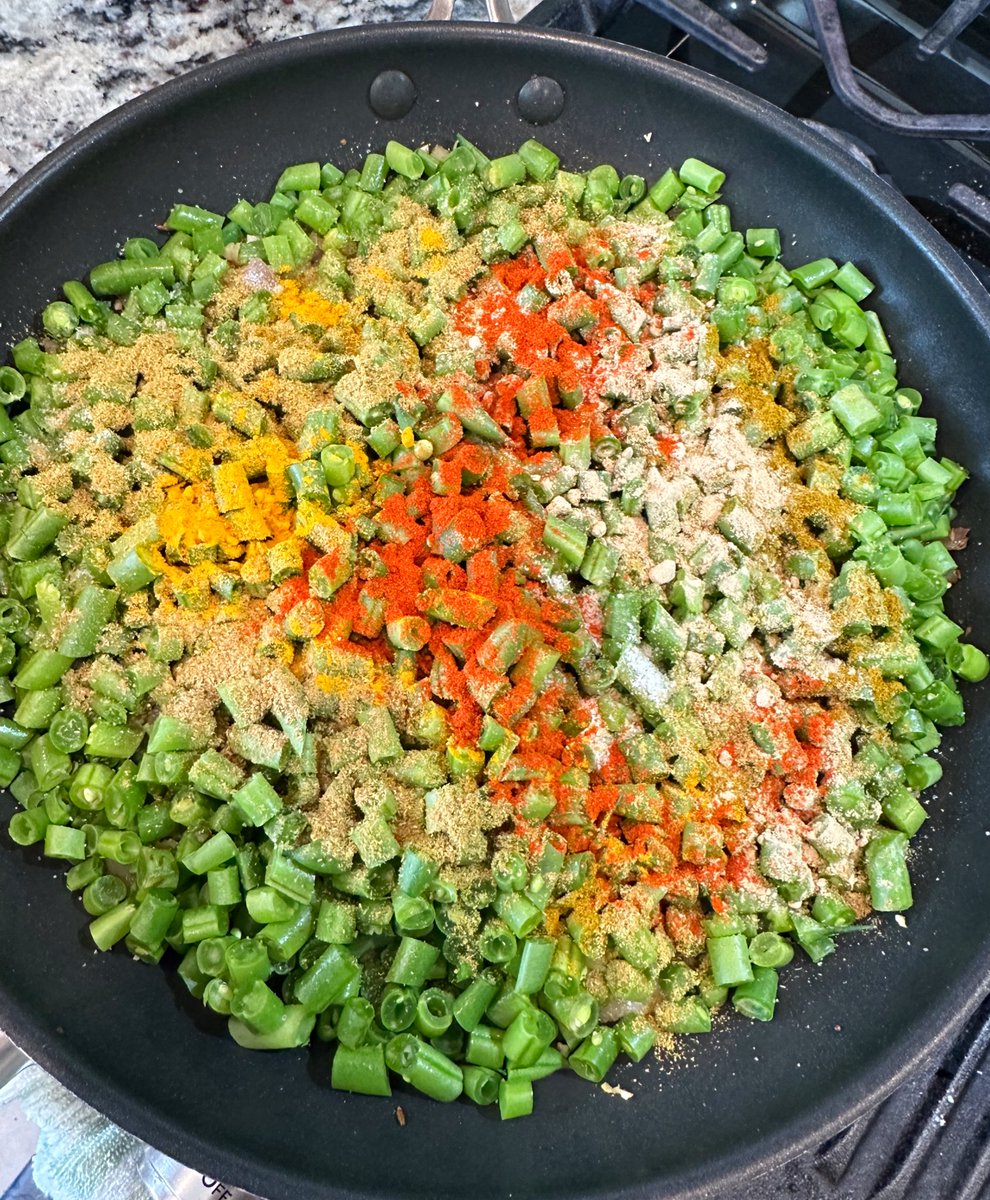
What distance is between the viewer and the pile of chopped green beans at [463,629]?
4.81 ft

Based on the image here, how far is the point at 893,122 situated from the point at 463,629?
4.47 ft

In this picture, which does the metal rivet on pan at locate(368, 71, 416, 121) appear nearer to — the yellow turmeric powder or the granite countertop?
the yellow turmeric powder

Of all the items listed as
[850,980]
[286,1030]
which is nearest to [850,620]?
[850,980]

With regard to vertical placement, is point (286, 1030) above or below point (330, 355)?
below

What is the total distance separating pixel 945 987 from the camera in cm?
155

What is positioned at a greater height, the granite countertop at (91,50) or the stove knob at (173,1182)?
the granite countertop at (91,50)

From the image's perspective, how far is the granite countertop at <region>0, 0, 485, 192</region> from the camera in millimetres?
2266

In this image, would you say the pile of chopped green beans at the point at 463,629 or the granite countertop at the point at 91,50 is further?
the granite countertop at the point at 91,50

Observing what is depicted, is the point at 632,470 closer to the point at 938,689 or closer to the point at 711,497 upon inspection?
the point at 711,497

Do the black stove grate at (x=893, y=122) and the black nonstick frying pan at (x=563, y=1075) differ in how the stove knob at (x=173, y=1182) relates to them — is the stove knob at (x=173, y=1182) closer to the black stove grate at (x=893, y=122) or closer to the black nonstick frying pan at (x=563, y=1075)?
the black nonstick frying pan at (x=563, y=1075)

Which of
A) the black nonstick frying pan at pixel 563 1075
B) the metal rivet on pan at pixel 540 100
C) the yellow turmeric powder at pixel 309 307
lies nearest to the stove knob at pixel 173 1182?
the black nonstick frying pan at pixel 563 1075

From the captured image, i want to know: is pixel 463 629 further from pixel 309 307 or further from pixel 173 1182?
pixel 173 1182

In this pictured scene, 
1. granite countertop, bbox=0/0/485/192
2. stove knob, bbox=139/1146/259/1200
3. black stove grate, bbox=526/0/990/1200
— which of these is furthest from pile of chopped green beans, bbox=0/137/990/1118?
granite countertop, bbox=0/0/485/192

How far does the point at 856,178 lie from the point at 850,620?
988 millimetres
